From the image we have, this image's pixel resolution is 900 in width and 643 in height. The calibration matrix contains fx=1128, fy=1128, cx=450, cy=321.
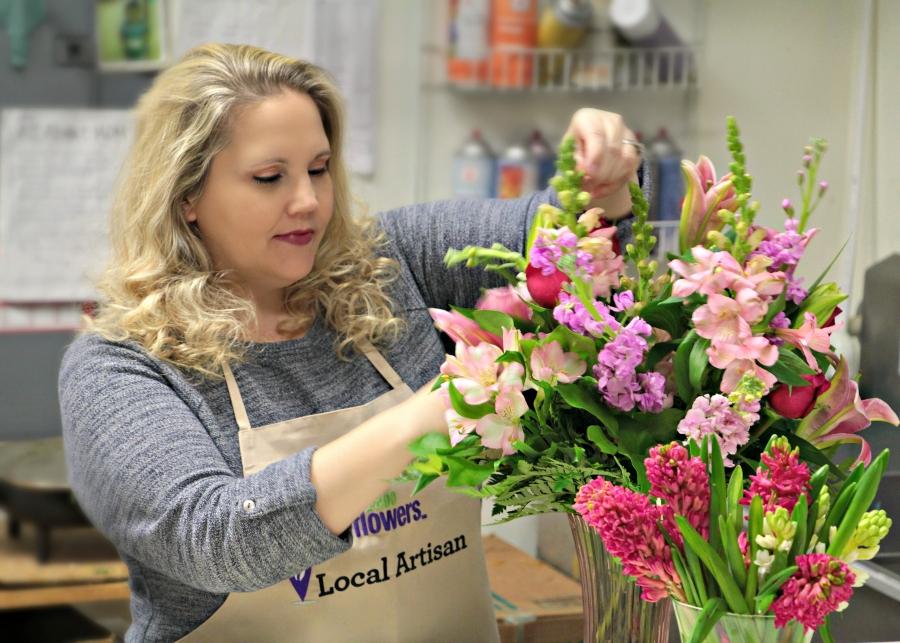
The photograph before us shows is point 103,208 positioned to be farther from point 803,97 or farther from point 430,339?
point 803,97

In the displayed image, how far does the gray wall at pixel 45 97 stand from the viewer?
2.38m

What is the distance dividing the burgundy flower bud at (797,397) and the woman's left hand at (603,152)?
13.7 inches

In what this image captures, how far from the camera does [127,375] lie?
119 centimetres

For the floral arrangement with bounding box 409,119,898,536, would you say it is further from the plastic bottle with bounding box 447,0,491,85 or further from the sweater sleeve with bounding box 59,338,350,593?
the plastic bottle with bounding box 447,0,491,85

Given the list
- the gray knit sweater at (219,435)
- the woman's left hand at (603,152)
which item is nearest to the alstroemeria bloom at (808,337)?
the woman's left hand at (603,152)

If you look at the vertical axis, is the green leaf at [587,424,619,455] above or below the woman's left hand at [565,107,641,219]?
below

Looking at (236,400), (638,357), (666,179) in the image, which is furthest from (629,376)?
(666,179)

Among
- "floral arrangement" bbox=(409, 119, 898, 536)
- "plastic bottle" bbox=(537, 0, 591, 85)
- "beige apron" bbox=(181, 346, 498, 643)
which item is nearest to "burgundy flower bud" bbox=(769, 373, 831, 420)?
"floral arrangement" bbox=(409, 119, 898, 536)

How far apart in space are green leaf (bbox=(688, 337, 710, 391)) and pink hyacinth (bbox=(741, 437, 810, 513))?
0.08 metres

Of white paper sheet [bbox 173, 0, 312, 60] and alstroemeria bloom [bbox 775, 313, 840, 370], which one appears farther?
white paper sheet [bbox 173, 0, 312, 60]

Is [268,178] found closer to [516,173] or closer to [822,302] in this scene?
[822,302]

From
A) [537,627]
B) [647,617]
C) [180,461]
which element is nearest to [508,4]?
[537,627]

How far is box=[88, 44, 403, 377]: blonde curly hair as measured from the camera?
1.26 m

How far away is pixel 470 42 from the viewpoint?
2.41 m
